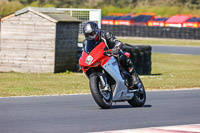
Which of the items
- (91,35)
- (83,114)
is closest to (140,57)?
(91,35)

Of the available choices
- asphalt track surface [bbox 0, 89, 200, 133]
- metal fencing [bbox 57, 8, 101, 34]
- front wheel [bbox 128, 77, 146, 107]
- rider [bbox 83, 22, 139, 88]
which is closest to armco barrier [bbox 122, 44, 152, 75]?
metal fencing [bbox 57, 8, 101, 34]

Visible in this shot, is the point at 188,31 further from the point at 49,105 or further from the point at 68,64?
the point at 49,105

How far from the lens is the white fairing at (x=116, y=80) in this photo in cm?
874

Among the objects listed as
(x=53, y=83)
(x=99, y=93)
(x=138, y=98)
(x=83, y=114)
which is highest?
(x=99, y=93)

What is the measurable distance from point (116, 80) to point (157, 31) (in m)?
35.4

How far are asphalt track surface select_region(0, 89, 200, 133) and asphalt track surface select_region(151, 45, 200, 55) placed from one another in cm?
2311

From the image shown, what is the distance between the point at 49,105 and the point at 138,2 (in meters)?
65.4

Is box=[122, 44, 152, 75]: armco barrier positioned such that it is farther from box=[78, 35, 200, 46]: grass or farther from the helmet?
box=[78, 35, 200, 46]: grass

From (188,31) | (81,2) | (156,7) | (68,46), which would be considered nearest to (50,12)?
(68,46)

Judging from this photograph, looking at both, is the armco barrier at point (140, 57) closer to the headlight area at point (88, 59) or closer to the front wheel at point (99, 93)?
the front wheel at point (99, 93)

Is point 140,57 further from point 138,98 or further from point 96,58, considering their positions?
point 96,58

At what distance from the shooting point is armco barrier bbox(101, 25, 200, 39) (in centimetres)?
4181

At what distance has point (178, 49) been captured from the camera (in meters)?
36.2

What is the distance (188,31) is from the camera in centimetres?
4188
